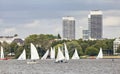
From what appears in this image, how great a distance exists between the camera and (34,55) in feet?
568

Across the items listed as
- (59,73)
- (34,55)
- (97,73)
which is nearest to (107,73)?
(97,73)

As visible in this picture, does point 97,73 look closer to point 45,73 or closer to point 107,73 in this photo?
point 107,73

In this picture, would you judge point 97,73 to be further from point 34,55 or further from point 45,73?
point 34,55

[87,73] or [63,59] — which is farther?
[63,59]

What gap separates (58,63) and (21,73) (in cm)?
6095

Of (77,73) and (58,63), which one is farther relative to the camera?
(58,63)

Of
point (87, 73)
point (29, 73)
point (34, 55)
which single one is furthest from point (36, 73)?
point (34, 55)

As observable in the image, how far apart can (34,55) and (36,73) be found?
53356 millimetres

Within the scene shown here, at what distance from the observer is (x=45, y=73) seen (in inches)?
4761

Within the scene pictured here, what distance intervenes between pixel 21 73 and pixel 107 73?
17.5 m

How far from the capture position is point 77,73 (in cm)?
12025

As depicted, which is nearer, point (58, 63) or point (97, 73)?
point (97, 73)

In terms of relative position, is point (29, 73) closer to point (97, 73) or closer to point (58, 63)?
point (97, 73)

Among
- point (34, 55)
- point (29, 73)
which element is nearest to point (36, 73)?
point (29, 73)
